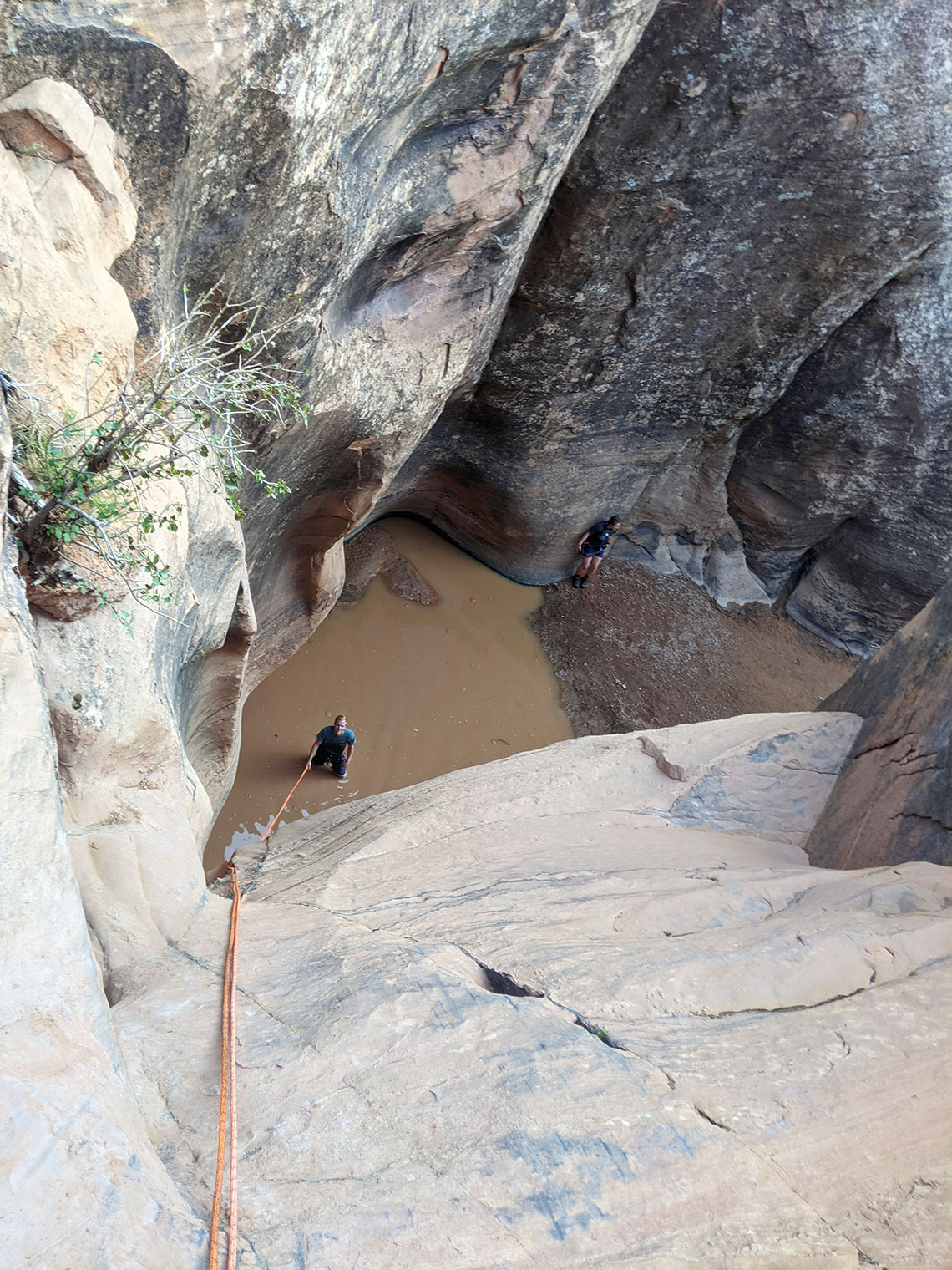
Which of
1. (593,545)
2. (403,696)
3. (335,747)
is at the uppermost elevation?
(593,545)

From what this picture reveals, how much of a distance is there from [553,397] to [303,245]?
354 cm

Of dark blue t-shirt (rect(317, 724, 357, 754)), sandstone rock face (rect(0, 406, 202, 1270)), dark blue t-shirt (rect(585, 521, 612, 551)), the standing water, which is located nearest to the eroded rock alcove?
sandstone rock face (rect(0, 406, 202, 1270))

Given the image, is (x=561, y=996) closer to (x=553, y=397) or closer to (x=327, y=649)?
(x=327, y=649)

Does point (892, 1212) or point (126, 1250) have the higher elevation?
point (892, 1212)

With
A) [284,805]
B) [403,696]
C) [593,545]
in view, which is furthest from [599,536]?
[284,805]

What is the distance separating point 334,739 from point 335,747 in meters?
0.08

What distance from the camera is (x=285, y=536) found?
559 centimetres

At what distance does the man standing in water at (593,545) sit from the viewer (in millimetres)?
8266

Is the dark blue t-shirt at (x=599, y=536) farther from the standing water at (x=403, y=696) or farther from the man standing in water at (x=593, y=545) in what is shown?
the standing water at (x=403, y=696)

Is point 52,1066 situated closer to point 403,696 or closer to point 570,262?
point 403,696

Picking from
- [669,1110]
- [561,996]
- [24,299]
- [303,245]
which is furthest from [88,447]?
[669,1110]

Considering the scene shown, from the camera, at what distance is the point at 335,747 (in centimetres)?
589

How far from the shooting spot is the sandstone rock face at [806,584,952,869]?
344cm

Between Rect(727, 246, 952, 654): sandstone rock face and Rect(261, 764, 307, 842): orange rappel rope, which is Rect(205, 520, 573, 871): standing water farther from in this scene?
Rect(727, 246, 952, 654): sandstone rock face
